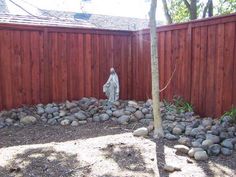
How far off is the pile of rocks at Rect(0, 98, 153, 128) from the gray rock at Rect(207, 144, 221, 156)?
170cm

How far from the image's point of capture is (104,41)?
7754mm

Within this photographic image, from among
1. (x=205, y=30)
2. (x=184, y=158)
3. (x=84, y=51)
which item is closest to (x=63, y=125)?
(x=84, y=51)

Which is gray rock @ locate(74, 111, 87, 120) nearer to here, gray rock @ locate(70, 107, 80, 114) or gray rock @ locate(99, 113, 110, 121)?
gray rock @ locate(70, 107, 80, 114)

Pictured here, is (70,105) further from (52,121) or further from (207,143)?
(207,143)

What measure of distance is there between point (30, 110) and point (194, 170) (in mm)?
3995

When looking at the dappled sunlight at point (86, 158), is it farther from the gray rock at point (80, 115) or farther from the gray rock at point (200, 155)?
the gray rock at point (80, 115)

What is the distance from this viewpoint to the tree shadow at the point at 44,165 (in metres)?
3.65

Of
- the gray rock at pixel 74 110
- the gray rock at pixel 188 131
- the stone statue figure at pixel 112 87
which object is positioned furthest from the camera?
the stone statue figure at pixel 112 87

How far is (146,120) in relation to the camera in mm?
6078

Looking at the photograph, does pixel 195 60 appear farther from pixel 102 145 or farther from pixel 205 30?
pixel 102 145

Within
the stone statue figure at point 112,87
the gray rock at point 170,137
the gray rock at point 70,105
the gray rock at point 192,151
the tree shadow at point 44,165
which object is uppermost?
the stone statue figure at point 112,87

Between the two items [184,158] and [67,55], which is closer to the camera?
[184,158]

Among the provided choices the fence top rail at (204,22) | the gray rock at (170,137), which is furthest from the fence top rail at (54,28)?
the gray rock at (170,137)

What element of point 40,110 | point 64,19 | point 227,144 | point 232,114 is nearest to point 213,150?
point 227,144
